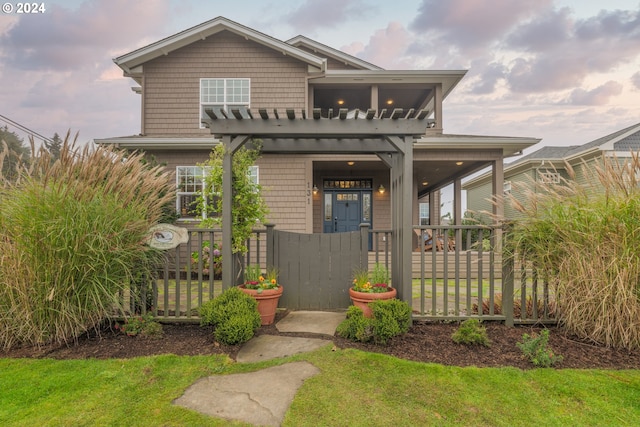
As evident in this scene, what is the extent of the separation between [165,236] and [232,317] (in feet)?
4.22

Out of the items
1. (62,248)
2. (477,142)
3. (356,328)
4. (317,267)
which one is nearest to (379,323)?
(356,328)

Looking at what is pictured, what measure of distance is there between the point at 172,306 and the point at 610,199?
18.1ft

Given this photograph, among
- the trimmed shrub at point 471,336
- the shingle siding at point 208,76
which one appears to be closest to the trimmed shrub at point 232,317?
the trimmed shrub at point 471,336

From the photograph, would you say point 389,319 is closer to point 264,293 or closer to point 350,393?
point 350,393

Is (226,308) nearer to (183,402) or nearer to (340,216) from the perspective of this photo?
(183,402)

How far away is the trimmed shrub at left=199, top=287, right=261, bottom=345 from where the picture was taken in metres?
3.06

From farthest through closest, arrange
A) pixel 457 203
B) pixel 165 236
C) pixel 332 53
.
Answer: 1. pixel 457 203
2. pixel 332 53
3. pixel 165 236

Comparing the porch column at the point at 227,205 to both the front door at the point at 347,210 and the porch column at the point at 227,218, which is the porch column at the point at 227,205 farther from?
the front door at the point at 347,210

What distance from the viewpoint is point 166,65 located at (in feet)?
28.1

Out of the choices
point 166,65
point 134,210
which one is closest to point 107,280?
point 134,210

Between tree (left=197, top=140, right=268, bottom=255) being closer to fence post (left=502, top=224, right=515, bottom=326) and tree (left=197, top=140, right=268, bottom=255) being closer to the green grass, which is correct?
the green grass

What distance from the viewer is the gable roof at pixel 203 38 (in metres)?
8.16

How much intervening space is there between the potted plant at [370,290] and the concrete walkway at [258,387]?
24.5 inches

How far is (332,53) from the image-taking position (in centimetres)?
958
